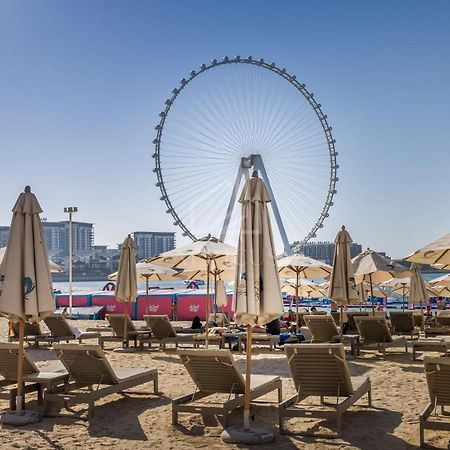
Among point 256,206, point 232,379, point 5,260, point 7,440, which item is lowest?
point 7,440

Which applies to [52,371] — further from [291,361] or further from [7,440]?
[291,361]

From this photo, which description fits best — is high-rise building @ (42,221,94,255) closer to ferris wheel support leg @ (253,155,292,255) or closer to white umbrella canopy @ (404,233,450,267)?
ferris wheel support leg @ (253,155,292,255)

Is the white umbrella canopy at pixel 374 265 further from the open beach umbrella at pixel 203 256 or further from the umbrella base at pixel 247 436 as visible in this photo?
the umbrella base at pixel 247 436

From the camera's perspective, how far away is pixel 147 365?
10.5 meters

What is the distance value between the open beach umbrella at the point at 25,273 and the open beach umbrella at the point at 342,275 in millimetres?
6552

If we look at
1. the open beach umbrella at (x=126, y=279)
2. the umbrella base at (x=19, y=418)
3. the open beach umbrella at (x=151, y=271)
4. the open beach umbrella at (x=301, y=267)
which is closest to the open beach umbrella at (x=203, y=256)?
the open beach umbrella at (x=126, y=279)

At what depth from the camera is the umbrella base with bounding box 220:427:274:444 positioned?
5.36m

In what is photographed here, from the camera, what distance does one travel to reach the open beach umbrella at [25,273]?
21.3ft

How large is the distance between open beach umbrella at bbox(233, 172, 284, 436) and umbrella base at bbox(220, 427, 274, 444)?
0.43 meters

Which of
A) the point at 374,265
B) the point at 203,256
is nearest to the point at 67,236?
the point at 203,256

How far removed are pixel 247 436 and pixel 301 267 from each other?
10621 mm

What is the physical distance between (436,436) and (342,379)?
0.93 meters

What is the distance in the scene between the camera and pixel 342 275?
12.3 meters

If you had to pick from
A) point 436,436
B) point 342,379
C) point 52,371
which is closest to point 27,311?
point 52,371
